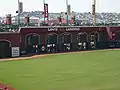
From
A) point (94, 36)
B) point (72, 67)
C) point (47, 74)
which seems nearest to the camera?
point (47, 74)

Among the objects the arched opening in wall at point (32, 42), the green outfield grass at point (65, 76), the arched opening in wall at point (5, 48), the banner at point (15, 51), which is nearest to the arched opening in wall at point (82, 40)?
the arched opening in wall at point (32, 42)

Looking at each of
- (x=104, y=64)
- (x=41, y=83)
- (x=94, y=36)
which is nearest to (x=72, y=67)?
(x=104, y=64)

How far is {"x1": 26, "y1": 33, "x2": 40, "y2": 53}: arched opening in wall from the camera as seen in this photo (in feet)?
156

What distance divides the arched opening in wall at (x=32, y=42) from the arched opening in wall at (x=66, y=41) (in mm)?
4280

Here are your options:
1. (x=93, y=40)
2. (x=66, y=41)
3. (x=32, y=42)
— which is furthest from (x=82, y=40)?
(x=32, y=42)

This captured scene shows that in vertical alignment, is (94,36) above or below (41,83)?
above

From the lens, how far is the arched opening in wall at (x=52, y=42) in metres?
49.6

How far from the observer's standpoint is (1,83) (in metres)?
25.2

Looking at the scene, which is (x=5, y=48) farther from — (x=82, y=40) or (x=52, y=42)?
(x=82, y=40)

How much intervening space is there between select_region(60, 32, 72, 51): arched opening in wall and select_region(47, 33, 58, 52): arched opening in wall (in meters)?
1.13

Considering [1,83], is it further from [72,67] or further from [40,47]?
[40,47]

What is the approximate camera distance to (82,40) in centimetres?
5344

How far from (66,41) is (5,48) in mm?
11007

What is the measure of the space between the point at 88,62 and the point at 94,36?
59.6 ft
